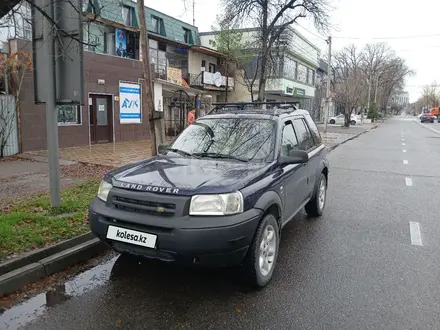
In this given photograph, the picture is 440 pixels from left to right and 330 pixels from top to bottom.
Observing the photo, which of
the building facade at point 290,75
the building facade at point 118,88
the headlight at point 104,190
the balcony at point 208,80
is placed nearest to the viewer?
the headlight at point 104,190

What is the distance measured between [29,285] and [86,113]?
13.0 m

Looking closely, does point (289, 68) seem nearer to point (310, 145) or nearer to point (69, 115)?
point (69, 115)

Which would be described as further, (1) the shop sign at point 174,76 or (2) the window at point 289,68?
(2) the window at point 289,68

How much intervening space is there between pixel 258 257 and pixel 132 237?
47.8 inches

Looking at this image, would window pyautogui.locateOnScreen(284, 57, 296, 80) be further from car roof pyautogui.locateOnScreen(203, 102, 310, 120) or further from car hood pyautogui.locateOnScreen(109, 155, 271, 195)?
car hood pyautogui.locateOnScreen(109, 155, 271, 195)

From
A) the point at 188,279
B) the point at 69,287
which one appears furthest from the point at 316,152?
the point at 69,287

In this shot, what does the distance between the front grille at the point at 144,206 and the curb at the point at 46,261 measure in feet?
3.85

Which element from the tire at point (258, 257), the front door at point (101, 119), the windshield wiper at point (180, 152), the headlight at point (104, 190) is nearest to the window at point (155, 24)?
the front door at point (101, 119)

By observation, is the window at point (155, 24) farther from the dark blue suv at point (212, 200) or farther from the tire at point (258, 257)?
the tire at point (258, 257)

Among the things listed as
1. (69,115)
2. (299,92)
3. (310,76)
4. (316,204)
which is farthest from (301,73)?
(316,204)

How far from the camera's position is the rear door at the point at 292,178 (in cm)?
448

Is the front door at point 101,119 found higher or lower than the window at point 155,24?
lower

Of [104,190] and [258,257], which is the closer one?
[258,257]

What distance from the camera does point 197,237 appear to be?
10.5 ft
